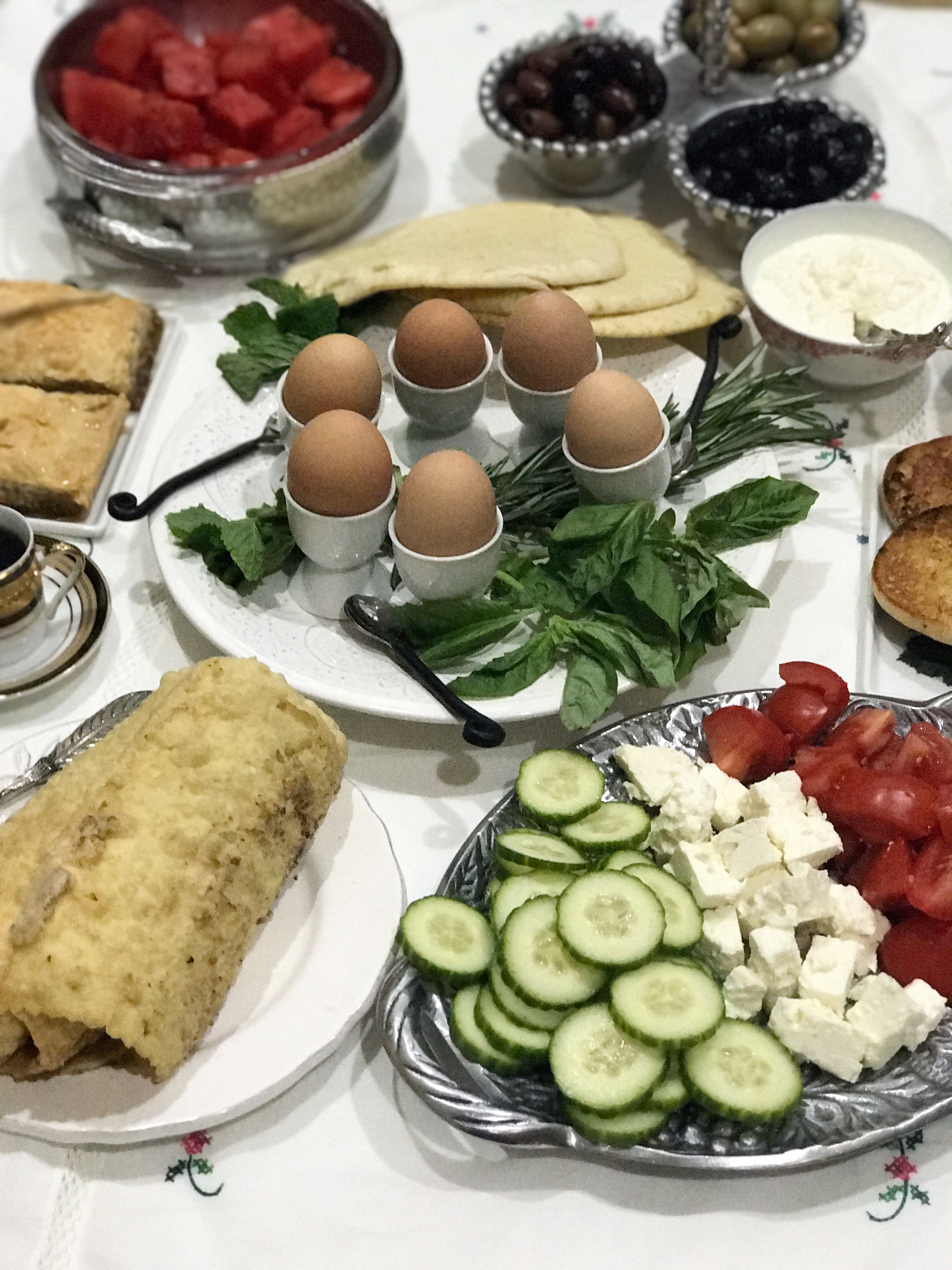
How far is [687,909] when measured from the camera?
137 centimetres

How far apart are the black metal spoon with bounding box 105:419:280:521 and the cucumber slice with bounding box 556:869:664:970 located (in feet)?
3.22

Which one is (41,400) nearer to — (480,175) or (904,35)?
(480,175)

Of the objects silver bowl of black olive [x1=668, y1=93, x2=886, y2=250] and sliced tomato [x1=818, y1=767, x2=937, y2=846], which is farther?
silver bowl of black olive [x1=668, y1=93, x2=886, y2=250]

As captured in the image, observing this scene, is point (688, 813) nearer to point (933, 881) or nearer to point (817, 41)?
point (933, 881)

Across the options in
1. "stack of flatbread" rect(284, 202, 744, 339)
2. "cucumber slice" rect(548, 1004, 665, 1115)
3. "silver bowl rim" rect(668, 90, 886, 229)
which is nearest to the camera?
"cucumber slice" rect(548, 1004, 665, 1115)

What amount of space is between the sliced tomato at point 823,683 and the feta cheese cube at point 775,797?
0.14m

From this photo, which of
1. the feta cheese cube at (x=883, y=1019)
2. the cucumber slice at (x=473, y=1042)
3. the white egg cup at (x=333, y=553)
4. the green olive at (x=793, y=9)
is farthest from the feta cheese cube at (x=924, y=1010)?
the green olive at (x=793, y=9)

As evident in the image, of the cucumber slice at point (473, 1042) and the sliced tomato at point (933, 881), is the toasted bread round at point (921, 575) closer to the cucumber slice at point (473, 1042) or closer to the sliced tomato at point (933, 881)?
the sliced tomato at point (933, 881)

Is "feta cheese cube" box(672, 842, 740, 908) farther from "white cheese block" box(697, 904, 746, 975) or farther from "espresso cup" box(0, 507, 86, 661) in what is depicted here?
"espresso cup" box(0, 507, 86, 661)

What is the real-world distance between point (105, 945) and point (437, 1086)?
1.34ft

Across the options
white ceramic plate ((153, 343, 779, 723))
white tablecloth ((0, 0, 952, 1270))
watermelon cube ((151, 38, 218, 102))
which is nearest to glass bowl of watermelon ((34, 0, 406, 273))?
watermelon cube ((151, 38, 218, 102))

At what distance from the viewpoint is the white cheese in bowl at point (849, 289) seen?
2.10m

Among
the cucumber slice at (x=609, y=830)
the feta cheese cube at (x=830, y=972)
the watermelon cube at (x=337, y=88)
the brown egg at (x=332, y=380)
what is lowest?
the feta cheese cube at (x=830, y=972)

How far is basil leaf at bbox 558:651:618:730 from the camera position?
5.13 feet
